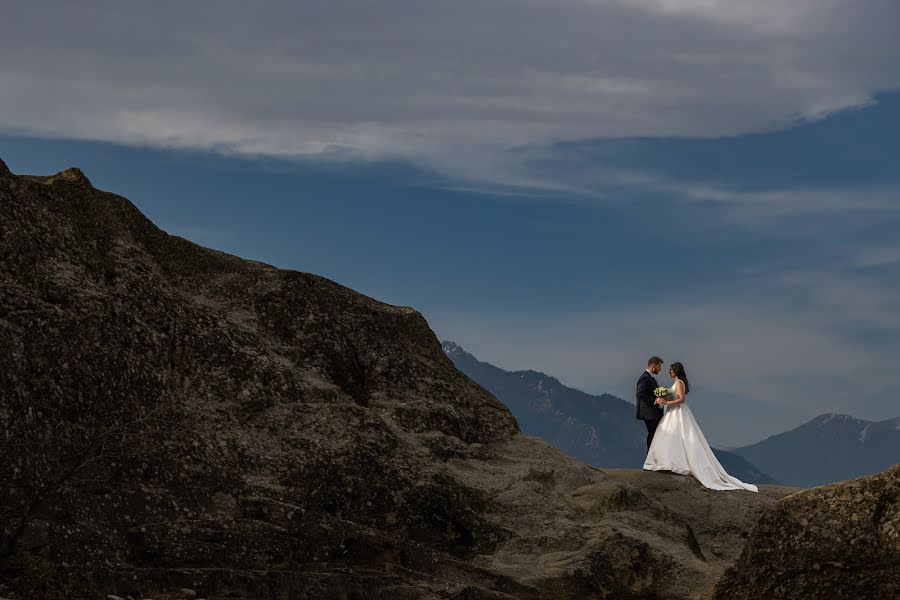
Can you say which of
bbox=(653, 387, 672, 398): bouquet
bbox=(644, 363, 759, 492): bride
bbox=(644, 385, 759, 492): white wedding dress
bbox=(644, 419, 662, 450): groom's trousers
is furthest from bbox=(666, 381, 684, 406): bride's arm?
bbox=(644, 419, 662, 450): groom's trousers

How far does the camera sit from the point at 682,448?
31.6 metres

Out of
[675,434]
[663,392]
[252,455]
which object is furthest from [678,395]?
[252,455]

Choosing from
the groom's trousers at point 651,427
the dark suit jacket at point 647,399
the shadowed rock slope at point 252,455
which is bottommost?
the shadowed rock slope at point 252,455

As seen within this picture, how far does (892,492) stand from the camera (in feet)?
43.1

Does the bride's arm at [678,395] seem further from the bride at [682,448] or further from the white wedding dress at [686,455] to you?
the white wedding dress at [686,455]

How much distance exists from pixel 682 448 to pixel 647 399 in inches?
83.5

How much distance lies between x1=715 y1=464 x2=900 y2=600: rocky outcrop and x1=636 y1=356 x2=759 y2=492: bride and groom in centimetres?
1699

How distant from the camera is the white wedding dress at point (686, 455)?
3088cm

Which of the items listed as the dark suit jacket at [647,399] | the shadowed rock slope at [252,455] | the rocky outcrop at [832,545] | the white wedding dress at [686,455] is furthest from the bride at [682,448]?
the rocky outcrop at [832,545]

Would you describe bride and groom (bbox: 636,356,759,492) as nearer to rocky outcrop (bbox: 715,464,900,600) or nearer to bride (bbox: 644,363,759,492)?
bride (bbox: 644,363,759,492)

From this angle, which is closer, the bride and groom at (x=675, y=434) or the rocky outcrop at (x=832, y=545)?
the rocky outcrop at (x=832, y=545)

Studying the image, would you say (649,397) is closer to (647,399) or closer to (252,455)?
(647,399)

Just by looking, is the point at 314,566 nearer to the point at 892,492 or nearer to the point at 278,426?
the point at 278,426

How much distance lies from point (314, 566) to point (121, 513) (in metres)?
3.41
